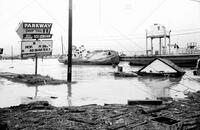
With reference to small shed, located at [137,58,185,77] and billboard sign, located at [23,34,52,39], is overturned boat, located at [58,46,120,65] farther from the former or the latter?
billboard sign, located at [23,34,52,39]

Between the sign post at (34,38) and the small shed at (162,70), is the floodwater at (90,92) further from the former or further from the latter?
the small shed at (162,70)

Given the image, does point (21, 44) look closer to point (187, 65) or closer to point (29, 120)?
point (29, 120)

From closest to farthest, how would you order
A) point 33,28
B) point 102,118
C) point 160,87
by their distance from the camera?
point 102,118
point 160,87
point 33,28

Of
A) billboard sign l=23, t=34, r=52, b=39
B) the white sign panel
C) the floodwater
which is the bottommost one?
the floodwater

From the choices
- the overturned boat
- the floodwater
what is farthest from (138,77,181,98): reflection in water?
the overturned boat

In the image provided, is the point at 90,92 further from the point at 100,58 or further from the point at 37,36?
the point at 100,58

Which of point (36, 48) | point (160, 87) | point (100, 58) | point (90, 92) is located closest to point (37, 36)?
point (36, 48)

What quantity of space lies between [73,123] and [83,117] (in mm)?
549

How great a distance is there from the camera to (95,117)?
5410 mm

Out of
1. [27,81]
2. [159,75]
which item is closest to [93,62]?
[159,75]

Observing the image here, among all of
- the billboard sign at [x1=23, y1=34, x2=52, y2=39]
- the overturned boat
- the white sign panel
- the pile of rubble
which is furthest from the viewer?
the overturned boat

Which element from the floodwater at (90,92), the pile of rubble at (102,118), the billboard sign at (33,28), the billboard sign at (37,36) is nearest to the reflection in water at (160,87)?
the floodwater at (90,92)

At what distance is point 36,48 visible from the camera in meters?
16.1

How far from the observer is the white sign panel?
1566cm
